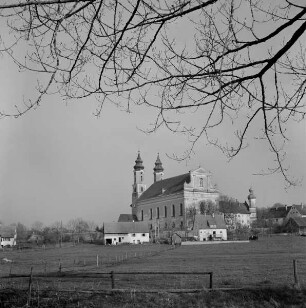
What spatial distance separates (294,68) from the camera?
5.20 meters

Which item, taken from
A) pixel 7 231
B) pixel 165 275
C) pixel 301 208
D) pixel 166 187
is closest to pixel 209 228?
pixel 166 187

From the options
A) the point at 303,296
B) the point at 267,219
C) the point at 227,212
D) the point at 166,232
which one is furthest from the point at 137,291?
the point at 267,219

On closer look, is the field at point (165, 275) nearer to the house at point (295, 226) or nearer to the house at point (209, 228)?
the house at point (209, 228)

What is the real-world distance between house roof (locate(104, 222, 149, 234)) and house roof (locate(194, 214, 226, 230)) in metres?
11.2

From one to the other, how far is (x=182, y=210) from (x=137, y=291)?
96158mm

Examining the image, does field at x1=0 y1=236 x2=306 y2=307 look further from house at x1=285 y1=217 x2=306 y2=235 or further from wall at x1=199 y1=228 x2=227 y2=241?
house at x1=285 y1=217 x2=306 y2=235

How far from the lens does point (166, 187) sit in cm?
11819

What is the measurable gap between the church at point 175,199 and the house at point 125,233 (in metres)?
11.3

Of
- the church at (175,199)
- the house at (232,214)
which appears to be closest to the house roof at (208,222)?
the church at (175,199)

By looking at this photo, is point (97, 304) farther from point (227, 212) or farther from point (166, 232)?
point (227, 212)

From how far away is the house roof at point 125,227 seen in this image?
303 feet

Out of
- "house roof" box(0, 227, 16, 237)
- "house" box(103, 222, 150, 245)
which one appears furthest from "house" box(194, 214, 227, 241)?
"house roof" box(0, 227, 16, 237)

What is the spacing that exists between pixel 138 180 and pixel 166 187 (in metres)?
15.7

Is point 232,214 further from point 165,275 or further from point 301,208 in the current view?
point 165,275
